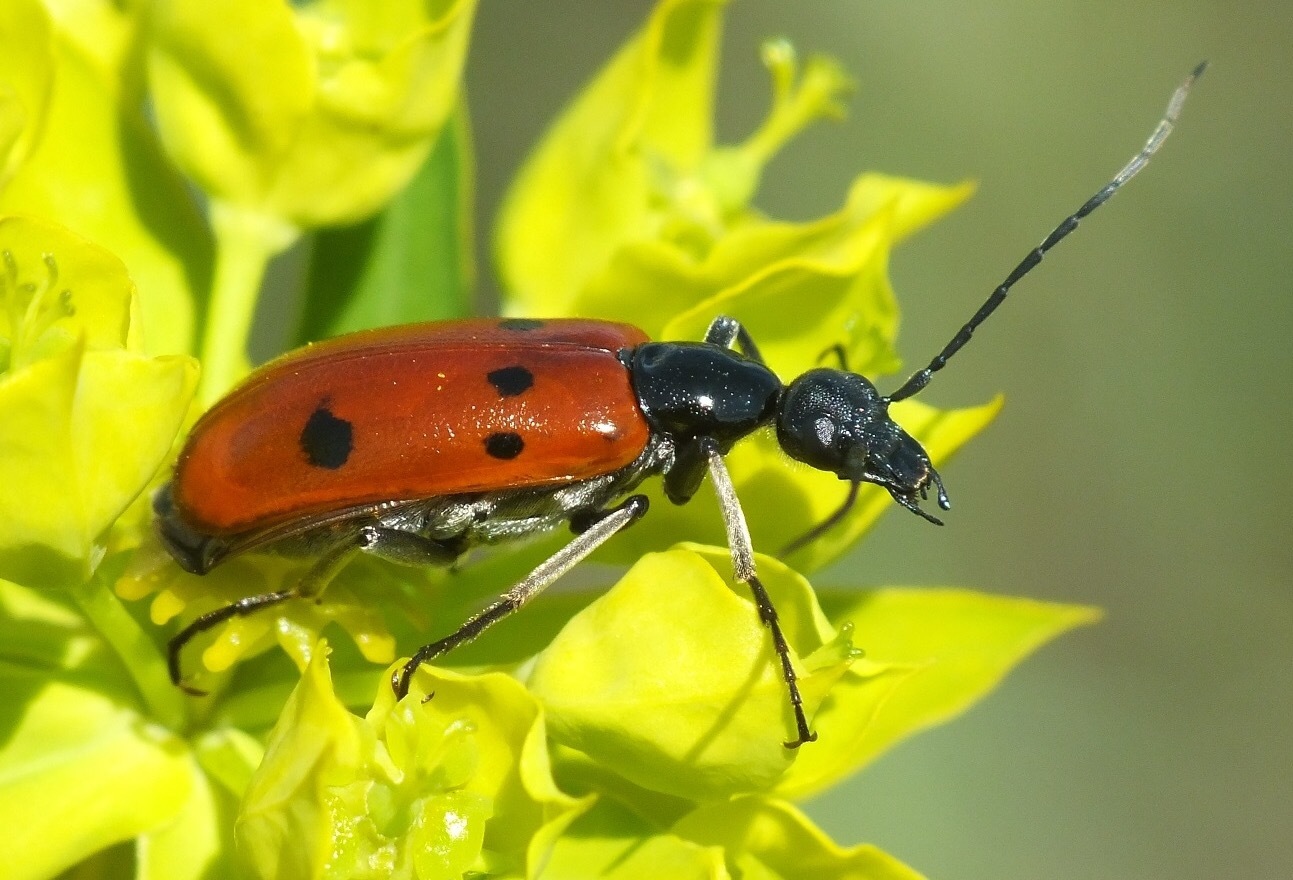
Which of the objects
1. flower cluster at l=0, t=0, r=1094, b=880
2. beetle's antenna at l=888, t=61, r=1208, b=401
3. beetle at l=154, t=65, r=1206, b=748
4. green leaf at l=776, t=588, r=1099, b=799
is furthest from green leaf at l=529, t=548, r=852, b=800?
beetle's antenna at l=888, t=61, r=1208, b=401

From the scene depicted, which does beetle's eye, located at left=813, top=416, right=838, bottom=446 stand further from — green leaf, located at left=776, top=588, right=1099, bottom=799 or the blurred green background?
the blurred green background

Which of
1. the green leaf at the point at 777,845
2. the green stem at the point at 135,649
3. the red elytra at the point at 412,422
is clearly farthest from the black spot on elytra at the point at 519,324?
the green leaf at the point at 777,845

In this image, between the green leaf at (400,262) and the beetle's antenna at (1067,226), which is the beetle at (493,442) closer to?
the beetle's antenna at (1067,226)

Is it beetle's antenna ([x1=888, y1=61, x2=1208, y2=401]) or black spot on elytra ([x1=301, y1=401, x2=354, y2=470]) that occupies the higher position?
beetle's antenna ([x1=888, y1=61, x2=1208, y2=401])

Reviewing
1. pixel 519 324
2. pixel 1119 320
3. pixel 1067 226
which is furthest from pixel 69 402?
pixel 1119 320

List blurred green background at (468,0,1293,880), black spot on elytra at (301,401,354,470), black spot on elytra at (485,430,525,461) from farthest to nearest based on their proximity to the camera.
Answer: blurred green background at (468,0,1293,880) → black spot on elytra at (485,430,525,461) → black spot on elytra at (301,401,354,470)

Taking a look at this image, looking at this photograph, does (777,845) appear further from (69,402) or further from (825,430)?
(69,402)
